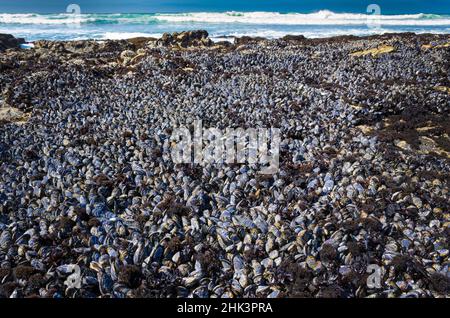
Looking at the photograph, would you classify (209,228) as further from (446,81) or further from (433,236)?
(446,81)

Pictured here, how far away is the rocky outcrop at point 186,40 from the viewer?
23922mm

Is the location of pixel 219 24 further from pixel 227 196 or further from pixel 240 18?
pixel 227 196

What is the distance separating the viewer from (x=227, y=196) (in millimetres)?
5574

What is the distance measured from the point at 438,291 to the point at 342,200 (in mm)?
1794

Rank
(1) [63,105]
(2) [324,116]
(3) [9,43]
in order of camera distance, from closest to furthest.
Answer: (2) [324,116] < (1) [63,105] < (3) [9,43]

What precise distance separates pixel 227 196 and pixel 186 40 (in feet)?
69.2

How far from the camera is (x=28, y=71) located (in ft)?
48.4

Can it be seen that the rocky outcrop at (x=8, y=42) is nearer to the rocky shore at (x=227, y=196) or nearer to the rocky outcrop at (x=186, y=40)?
the rocky outcrop at (x=186, y=40)

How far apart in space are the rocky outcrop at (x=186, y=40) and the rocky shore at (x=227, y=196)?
1332cm

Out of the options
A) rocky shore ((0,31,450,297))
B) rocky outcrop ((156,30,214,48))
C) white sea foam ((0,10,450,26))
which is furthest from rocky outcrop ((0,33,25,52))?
rocky shore ((0,31,450,297))

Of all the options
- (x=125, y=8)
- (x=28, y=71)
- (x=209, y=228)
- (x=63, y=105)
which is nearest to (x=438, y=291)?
(x=209, y=228)

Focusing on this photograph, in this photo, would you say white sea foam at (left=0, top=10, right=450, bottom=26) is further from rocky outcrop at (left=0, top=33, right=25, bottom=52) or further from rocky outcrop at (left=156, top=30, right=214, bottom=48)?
rocky outcrop at (left=156, top=30, right=214, bottom=48)

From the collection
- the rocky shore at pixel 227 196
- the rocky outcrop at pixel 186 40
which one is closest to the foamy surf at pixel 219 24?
the rocky outcrop at pixel 186 40
